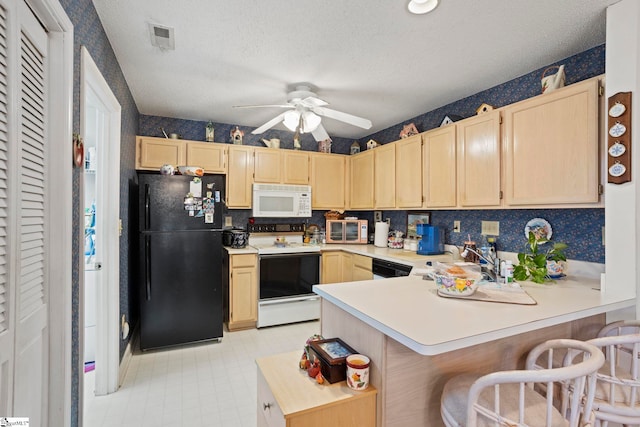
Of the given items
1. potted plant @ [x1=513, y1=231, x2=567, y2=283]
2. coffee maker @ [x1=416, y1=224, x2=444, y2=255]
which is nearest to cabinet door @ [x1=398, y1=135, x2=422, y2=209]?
coffee maker @ [x1=416, y1=224, x2=444, y2=255]

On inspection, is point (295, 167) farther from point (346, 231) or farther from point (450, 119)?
point (450, 119)

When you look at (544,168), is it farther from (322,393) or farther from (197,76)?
(197,76)

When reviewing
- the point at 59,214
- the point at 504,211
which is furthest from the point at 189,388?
the point at 504,211

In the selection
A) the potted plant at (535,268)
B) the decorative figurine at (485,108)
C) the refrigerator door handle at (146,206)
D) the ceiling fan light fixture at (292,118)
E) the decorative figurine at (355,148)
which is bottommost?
the potted plant at (535,268)

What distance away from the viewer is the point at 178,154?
11.2 ft

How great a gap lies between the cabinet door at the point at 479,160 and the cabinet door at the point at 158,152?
2.91 m

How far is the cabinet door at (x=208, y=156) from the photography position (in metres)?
3.47

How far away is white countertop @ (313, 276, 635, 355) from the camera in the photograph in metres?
1.04

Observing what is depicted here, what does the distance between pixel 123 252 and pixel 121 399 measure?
109cm

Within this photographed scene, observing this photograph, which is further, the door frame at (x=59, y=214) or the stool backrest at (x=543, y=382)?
the door frame at (x=59, y=214)

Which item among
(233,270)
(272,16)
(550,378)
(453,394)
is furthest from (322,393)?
(233,270)

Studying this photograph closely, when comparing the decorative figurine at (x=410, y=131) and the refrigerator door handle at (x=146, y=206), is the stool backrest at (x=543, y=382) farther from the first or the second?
the refrigerator door handle at (x=146, y=206)

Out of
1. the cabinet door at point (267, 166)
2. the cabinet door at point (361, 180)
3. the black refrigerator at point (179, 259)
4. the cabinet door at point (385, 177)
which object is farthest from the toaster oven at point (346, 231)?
the black refrigerator at point (179, 259)

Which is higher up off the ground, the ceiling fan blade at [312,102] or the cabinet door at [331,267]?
the ceiling fan blade at [312,102]
